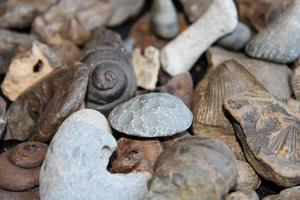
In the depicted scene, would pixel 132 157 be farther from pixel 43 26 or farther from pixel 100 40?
pixel 43 26

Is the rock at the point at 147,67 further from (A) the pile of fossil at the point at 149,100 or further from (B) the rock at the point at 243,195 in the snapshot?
(B) the rock at the point at 243,195

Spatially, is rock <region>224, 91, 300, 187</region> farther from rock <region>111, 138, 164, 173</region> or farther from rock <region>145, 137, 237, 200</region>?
rock <region>111, 138, 164, 173</region>

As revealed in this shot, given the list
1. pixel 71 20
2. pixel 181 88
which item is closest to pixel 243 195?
pixel 181 88

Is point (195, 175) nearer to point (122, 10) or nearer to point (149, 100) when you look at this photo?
point (149, 100)

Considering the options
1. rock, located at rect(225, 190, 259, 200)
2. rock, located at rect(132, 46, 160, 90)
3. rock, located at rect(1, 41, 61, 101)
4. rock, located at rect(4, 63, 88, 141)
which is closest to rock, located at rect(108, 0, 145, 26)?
rock, located at rect(132, 46, 160, 90)

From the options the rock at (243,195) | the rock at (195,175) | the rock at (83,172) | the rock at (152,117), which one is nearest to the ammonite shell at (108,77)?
the rock at (152,117)
